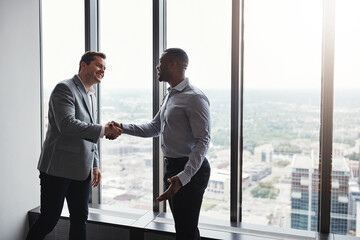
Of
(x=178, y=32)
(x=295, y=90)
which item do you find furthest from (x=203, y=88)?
(x=295, y=90)

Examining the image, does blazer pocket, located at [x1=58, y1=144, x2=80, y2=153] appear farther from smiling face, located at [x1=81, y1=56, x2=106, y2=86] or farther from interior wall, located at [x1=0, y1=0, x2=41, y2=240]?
interior wall, located at [x1=0, y1=0, x2=41, y2=240]

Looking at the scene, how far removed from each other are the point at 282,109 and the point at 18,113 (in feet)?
6.59

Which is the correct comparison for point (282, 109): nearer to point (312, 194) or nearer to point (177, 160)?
point (312, 194)

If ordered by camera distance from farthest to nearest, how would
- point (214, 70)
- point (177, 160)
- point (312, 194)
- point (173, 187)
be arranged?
point (214, 70) → point (312, 194) → point (177, 160) → point (173, 187)

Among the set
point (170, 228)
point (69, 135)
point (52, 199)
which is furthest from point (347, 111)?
point (52, 199)

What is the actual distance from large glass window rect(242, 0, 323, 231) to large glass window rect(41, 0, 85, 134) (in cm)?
153

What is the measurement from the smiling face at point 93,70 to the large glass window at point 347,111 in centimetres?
159

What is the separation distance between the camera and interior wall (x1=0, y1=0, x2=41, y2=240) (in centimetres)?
256

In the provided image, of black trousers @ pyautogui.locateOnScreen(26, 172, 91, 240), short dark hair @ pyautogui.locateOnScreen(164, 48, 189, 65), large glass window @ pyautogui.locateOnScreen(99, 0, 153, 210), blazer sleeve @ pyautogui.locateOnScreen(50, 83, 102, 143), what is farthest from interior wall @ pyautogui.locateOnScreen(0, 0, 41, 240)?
short dark hair @ pyautogui.locateOnScreen(164, 48, 189, 65)

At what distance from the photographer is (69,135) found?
204cm

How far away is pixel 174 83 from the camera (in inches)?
80.4

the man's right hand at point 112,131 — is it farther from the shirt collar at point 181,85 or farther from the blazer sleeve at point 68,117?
the shirt collar at point 181,85

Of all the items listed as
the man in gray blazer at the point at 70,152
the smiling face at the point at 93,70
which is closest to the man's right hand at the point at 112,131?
the man in gray blazer at the point at 70,152

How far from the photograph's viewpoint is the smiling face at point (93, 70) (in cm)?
220
